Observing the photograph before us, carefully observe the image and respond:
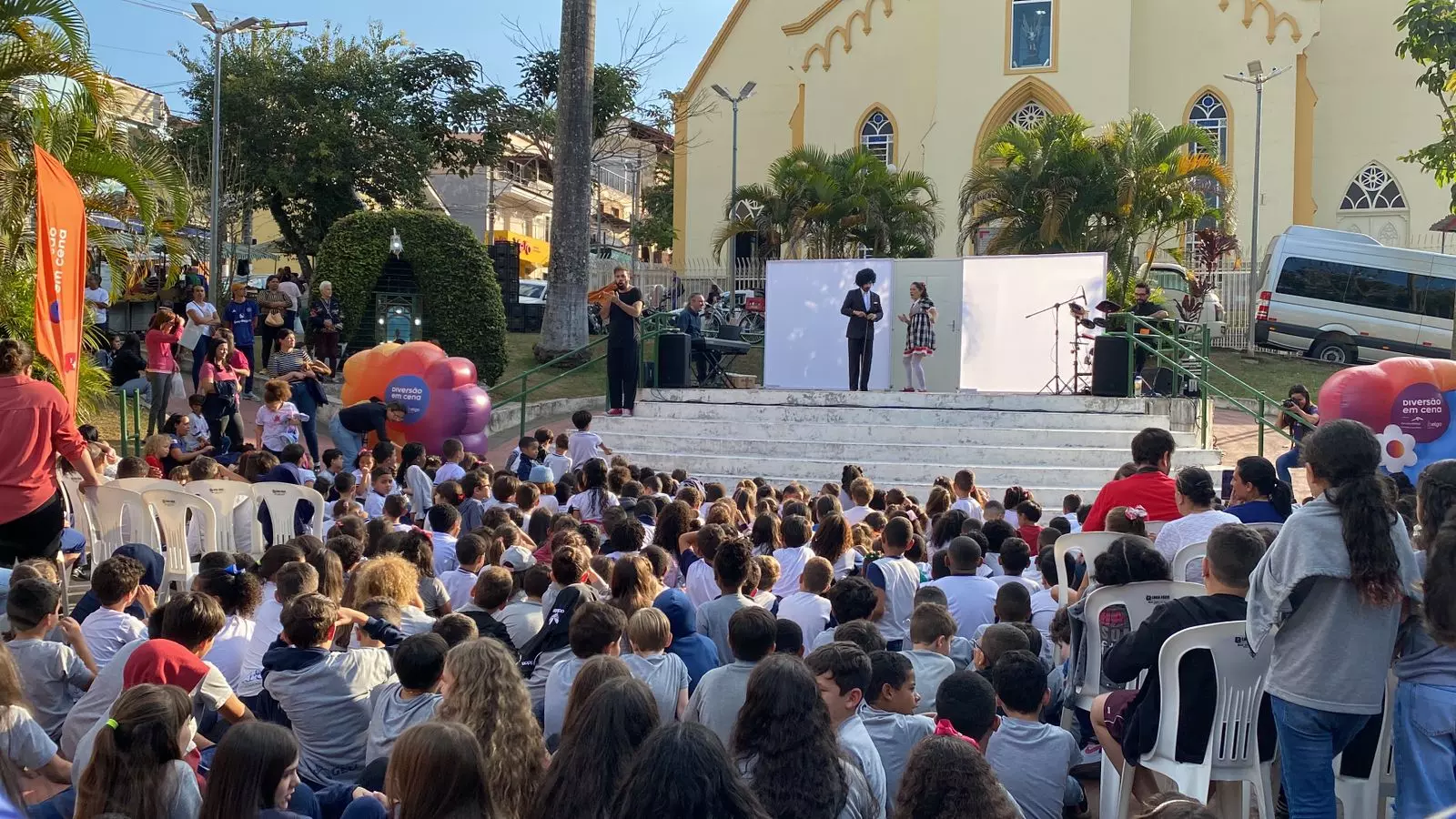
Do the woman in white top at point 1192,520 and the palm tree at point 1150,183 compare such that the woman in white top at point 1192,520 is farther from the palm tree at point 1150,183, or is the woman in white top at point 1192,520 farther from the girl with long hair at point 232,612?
the palm tree at point 1150,183

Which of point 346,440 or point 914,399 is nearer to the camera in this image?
point 346,440

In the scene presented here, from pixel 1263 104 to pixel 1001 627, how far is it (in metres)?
30.4

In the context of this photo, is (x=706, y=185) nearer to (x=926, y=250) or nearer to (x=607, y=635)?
(x=926, y=250)

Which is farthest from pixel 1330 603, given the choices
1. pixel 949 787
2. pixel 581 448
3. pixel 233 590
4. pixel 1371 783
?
pixel 581 448

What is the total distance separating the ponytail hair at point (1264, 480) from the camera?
652cm

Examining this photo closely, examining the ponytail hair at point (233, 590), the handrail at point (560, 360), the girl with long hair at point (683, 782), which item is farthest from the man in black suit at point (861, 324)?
the girl with long hair at point (683, 782)

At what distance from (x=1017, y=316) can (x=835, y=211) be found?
10.5m

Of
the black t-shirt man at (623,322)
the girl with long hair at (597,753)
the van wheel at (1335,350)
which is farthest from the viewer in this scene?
the van wheel at (1335,350)

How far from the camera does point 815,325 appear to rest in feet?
58.0

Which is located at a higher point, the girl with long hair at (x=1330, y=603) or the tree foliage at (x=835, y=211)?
the tree foliage at (x=835, y=211)

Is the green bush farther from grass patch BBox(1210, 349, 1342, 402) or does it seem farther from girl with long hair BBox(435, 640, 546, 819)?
girl with long hair BBox(435, 640, 546, 819)

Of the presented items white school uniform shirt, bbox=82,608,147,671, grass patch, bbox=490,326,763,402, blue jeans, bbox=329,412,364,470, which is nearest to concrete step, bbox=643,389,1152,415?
grass patch, bbox=490,326,763,402

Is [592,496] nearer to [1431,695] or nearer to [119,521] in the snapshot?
[119,521]

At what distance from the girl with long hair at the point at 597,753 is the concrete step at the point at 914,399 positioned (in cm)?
1211
